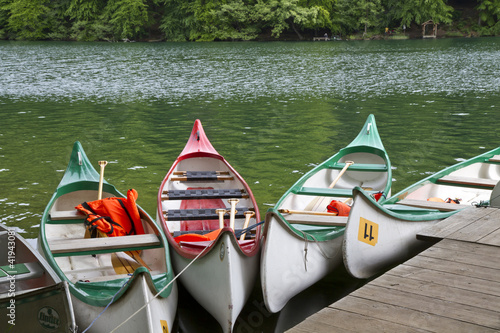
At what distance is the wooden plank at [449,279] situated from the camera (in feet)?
14.5

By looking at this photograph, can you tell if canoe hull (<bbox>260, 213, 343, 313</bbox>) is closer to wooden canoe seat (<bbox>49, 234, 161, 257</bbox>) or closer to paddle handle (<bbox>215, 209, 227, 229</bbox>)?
paddle handle (<bbox>215, 209, 227, 229</bbox>)

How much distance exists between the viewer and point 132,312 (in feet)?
14.1

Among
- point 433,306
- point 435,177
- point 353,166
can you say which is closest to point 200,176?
point 353,166

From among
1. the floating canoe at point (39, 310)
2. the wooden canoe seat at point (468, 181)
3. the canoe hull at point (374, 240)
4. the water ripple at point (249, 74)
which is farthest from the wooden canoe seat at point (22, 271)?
the water ripple at point (249, 74)

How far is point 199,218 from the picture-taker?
21.0 ft

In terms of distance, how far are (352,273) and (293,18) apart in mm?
53825

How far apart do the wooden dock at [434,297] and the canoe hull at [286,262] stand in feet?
2.69

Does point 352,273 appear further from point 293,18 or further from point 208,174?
point 293,18

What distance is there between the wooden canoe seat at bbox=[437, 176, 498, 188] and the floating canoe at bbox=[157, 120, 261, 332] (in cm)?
278

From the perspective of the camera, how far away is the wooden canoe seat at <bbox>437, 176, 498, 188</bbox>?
7700 mm

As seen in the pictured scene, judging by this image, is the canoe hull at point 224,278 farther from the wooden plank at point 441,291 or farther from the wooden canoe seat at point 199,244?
the wooden plank at point 441,291

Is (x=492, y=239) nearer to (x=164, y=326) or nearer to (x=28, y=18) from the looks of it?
(x=164, y=326)

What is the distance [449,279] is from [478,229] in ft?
4.41

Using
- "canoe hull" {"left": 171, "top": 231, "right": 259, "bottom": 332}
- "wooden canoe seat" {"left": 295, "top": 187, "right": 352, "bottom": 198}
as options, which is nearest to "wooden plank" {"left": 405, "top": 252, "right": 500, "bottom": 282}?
"canoe hull" {"left": 171, "top": 231, "right": 259, "bottom": 332}
